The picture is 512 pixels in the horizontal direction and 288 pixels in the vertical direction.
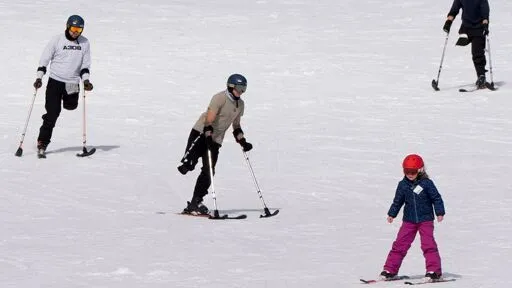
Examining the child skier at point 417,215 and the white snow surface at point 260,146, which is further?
the white snow surface at point 260,146

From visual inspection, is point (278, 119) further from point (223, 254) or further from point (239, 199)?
point (223, 254)

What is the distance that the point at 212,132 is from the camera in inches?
528

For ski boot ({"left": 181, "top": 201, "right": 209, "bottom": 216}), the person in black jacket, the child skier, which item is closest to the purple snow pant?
the child skier

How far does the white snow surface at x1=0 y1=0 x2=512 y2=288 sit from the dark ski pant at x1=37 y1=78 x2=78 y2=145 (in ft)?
1.33

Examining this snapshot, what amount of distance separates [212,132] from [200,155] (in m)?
0.51

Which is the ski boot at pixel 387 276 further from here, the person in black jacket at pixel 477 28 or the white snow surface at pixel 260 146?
the person in black jacket at pixel 477 28

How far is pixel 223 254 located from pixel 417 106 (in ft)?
30.5

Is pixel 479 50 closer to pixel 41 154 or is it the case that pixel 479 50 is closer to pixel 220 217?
pixel 41 154

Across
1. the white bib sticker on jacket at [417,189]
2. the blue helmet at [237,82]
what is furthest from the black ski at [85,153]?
the white bib sticker on jacket at [417,189]

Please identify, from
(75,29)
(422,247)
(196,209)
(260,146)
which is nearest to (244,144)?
(196,209)

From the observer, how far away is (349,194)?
49.0ft

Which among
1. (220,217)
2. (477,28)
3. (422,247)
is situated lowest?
(220,217)

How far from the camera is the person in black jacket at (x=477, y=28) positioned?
21.2 metres

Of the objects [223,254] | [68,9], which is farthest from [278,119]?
[68,9]
